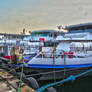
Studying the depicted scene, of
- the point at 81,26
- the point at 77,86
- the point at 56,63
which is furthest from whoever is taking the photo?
the point at 81,26

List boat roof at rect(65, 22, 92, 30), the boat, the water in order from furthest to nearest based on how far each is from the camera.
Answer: boat roof at rect(65, 22, 92, 30)
the boat
the water

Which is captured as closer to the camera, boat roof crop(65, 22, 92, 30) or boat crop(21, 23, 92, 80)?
boat crop(21, 23, 92, 80)

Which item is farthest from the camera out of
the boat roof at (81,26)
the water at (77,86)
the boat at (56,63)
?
the boat roof at (81,26)

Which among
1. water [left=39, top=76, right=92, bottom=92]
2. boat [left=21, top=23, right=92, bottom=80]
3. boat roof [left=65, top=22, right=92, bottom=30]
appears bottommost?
water [left=39, top=76, right=92, bottom=92]

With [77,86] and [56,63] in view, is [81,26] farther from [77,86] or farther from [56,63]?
[77,86]

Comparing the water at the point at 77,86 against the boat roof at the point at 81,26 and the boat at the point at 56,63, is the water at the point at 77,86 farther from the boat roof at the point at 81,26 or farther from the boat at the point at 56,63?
the boat roof at the point at 81,26

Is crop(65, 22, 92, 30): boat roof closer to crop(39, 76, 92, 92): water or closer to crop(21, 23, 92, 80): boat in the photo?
crop(21, 23, 92, 80): boat

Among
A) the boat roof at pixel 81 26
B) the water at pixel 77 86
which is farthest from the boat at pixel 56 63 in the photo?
the boat roof at pixel 81 26

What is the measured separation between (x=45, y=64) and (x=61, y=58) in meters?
1.65

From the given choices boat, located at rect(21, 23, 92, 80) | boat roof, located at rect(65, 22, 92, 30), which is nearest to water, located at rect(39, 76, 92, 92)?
boat, located at rect(21, 23, 92, 80)

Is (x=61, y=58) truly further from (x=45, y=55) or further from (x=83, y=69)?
(x=83, y=69)

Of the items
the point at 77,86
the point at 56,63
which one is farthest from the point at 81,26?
the point at 77,86

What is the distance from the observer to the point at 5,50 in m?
13.5

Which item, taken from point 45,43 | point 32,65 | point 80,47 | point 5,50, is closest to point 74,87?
point 32,65
